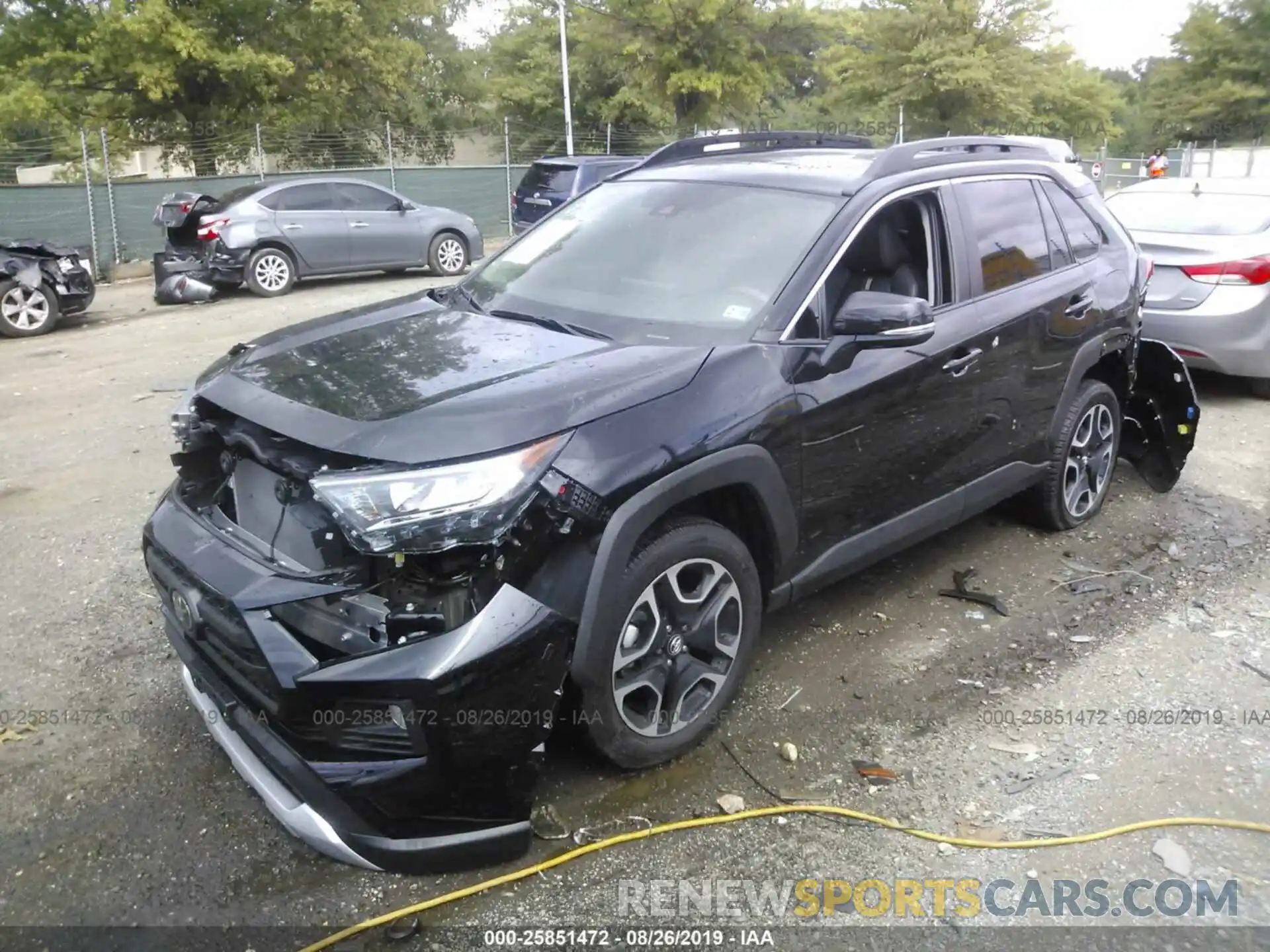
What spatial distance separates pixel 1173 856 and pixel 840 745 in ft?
3.29

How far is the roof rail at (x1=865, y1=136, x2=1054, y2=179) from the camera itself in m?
3.88

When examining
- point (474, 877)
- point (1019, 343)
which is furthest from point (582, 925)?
point (1019, 343)

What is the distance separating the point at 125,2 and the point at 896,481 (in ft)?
82.8

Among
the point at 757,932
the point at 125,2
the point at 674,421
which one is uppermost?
the point at 125,2

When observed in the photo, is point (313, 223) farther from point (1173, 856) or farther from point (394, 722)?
point (1173, 856)

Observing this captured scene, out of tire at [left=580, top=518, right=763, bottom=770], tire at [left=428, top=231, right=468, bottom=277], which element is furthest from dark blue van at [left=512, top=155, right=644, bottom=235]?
tire at [left=580, top=518, right=763, bottom=770]

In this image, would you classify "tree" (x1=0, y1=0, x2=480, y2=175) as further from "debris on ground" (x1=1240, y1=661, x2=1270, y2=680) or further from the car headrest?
"debris on ground" (x1=1240, y1=661, x2=1270, y2=680)

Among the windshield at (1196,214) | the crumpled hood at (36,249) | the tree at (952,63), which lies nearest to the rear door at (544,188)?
the crumpled hood at (36,249)

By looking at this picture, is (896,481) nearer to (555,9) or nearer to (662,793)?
(662,793)

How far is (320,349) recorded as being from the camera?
3.41 meters

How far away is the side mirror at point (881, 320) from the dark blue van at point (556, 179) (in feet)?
43.4

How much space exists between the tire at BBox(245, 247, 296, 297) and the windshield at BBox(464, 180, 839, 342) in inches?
390

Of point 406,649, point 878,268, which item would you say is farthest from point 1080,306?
point 406,649

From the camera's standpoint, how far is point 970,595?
450 cm
